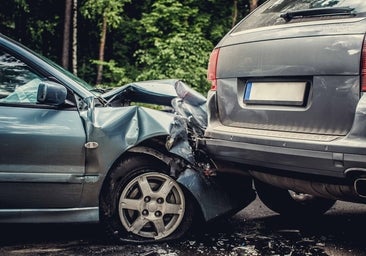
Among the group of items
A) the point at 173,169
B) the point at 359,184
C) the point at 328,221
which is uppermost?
the point at 359,184

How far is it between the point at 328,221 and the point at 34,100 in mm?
2647

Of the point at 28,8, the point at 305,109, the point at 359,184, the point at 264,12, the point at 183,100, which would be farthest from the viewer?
the point at 28,8

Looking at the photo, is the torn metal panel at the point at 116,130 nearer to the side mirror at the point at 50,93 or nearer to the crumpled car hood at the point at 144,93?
the side mirror at the point at 50,93

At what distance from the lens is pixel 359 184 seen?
7.89 ft

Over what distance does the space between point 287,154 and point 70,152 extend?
145 centimetres

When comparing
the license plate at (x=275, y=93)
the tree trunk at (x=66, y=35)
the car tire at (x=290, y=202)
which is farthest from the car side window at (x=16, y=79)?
the tree trunk at (x=66, y=35)

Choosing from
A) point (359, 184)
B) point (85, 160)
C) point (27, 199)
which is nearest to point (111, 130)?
point (85, 160)

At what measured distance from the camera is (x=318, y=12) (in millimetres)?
2738

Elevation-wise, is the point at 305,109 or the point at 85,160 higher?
the point at 305,109

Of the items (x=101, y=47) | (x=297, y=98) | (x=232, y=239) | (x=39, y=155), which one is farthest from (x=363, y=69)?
(x=101, y=47)

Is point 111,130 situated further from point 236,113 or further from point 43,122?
point 236,113

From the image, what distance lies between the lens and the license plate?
8.79 ft

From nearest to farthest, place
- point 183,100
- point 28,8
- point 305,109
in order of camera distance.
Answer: point 305,109, point 183,100, point 28,8

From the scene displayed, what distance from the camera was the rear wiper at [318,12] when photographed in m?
2.60
